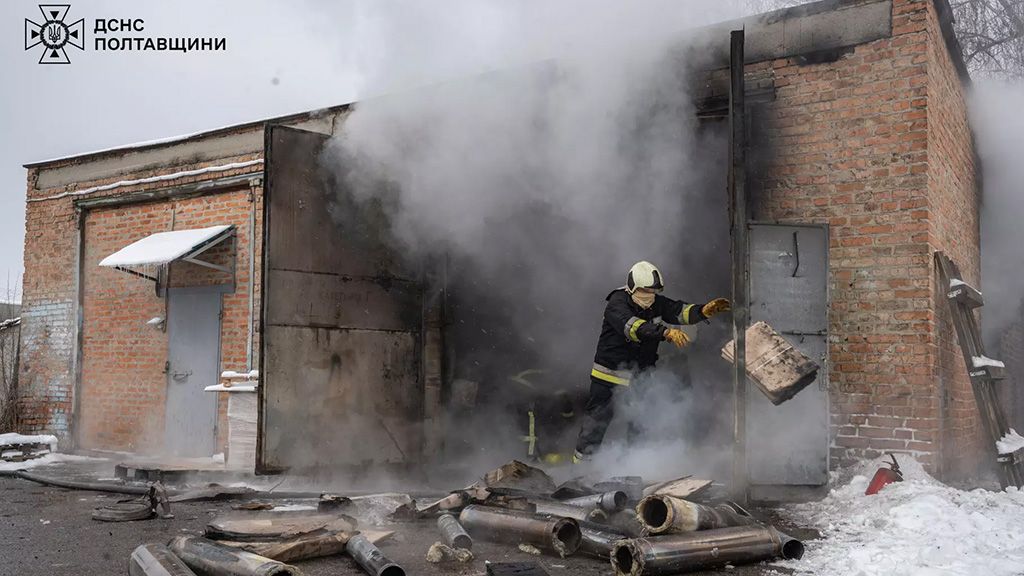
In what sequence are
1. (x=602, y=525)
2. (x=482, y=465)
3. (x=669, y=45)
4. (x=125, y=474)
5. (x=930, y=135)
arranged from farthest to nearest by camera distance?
(x=482, y=465) < (x=125, y=474) < (x=669, y=45) < (x=930, y=135) < (x=602, y=525)

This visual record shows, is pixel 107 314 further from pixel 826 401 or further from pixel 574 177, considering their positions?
pixel 826 401

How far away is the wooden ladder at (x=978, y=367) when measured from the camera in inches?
238

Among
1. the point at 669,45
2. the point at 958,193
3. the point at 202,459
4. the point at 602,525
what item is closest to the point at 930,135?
the point at 958,193

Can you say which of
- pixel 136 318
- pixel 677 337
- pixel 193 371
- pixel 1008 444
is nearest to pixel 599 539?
pixel 677 337

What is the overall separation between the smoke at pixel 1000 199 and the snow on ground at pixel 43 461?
35.6 feet

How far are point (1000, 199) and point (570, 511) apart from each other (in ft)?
24.0

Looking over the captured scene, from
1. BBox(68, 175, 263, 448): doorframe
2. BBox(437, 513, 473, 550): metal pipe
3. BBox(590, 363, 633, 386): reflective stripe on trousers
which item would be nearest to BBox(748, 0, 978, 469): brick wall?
BBox(590, 363, 633, 386): reflective stripe on trousers

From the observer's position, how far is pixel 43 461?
9219mm

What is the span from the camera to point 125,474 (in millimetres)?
7348

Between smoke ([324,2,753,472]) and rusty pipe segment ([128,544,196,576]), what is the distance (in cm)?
380

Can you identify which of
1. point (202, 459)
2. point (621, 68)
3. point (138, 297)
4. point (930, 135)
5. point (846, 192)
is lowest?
point (202, 459)

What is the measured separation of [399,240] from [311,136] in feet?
4.22

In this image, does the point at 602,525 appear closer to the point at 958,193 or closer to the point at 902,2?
the point at 902,2

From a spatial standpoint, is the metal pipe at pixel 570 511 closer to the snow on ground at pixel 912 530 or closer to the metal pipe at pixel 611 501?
the metal pipe at pixel 611 501
